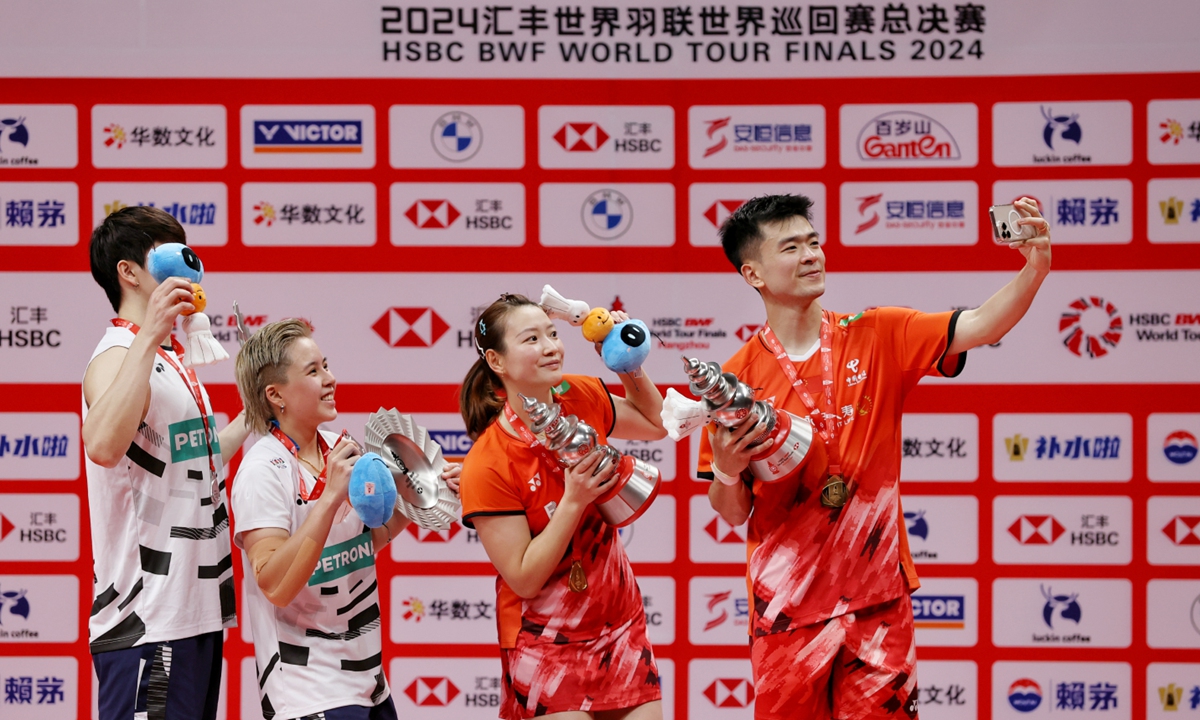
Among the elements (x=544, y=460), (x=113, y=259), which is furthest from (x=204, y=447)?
(x=544, y=460)

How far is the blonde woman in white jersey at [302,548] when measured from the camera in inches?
91.2

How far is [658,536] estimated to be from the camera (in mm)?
3986

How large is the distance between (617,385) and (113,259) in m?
1.91

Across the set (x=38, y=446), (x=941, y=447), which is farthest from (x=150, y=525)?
(x=941, y=447)

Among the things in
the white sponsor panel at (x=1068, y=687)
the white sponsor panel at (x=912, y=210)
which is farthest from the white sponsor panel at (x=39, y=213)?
the white sponsor panel at (x=1068, y=687)

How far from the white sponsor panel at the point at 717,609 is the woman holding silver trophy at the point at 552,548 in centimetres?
151

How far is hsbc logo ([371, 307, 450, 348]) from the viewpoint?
3975 millimetres

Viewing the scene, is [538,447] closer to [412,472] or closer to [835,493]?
[412,472]

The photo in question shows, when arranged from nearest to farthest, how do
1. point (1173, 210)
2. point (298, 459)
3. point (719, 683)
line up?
point (298, 459) < point (1173, 210) < point (719, 683)

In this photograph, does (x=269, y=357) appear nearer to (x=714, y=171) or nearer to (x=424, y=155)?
(x=424, y=155)

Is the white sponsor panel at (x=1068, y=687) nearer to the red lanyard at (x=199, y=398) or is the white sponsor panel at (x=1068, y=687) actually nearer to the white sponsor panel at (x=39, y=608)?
the red lanyard at (x=199, y=398)

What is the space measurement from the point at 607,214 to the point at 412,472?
1725mm

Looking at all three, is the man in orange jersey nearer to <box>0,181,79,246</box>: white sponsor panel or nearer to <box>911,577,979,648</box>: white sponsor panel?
<box>911,577,979,648</box>: white sponsor panel

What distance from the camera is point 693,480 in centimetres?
397
